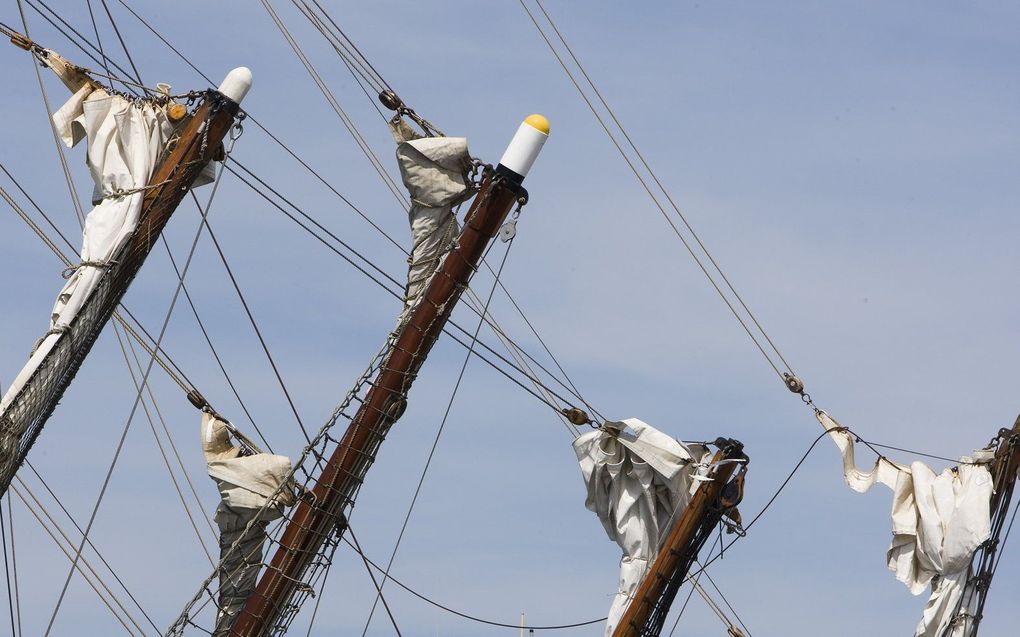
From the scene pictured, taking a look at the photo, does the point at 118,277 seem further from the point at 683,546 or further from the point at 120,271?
the point at 683,546

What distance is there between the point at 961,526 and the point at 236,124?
980cm

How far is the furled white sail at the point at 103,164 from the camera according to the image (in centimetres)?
2862

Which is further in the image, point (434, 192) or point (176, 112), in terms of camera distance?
point (434, 192)

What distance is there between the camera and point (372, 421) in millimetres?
28750

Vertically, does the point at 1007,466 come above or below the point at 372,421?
above

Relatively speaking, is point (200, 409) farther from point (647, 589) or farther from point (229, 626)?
point (647, 589)

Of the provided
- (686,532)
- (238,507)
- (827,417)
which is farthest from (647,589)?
(238,507)

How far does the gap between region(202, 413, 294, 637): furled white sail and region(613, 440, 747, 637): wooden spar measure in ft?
14.3

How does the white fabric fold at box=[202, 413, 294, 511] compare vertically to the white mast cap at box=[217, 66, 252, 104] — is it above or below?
below

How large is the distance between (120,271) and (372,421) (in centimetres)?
350

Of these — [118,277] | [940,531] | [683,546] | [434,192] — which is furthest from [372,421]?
[940,531]

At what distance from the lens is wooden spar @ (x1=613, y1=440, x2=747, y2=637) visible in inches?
1156

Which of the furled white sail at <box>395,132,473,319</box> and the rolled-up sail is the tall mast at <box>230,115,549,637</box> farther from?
the rolled-up sail

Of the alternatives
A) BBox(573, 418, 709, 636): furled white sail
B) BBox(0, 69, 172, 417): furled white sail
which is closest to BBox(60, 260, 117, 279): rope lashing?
BBox(0, 69, 172, 417): furled white sail
